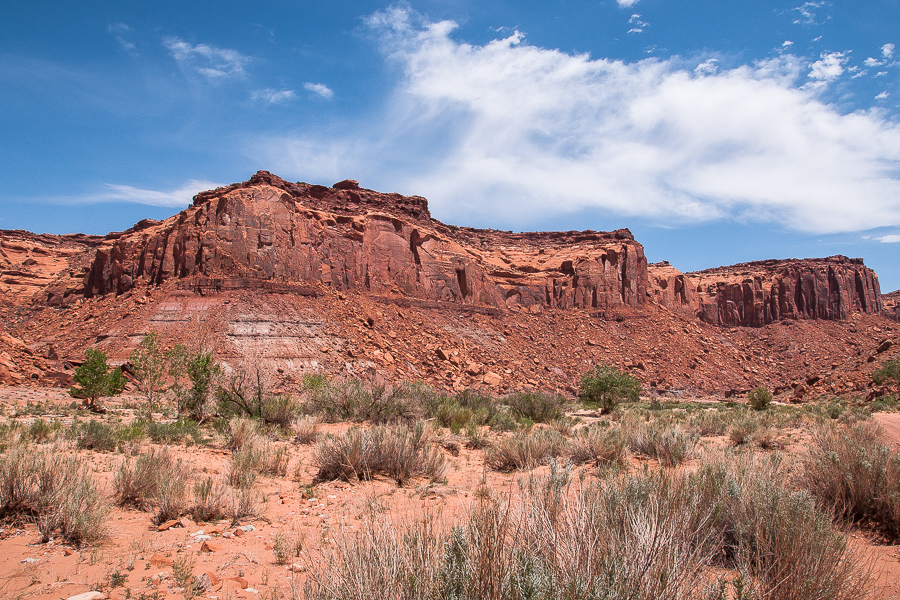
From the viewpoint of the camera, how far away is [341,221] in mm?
48688

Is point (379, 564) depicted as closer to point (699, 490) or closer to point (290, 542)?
point (290, 542)

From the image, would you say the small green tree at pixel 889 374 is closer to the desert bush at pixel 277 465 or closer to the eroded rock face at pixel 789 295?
the desert bush at pixel 277 465

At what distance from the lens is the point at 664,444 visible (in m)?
9.19

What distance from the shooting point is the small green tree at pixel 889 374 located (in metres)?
26.4

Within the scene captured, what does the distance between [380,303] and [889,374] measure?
121 feet

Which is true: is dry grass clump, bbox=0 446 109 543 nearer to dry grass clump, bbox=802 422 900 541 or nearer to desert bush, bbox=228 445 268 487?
desert bush, bbox=228 445 268 487

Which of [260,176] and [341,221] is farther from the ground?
[260,176]

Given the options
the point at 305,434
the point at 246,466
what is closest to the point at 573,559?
the point at 246,466

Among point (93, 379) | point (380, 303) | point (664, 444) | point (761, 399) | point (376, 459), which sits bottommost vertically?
point (761, 399)

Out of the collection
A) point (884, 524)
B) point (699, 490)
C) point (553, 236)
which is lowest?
point (884, 524)

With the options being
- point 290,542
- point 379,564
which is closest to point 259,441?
point 290,542

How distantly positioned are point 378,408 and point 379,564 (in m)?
13.1

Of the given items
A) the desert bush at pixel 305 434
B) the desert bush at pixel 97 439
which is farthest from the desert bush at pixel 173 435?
the desert bush at pixel 305 434

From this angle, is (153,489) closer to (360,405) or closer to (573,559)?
(573,559)
